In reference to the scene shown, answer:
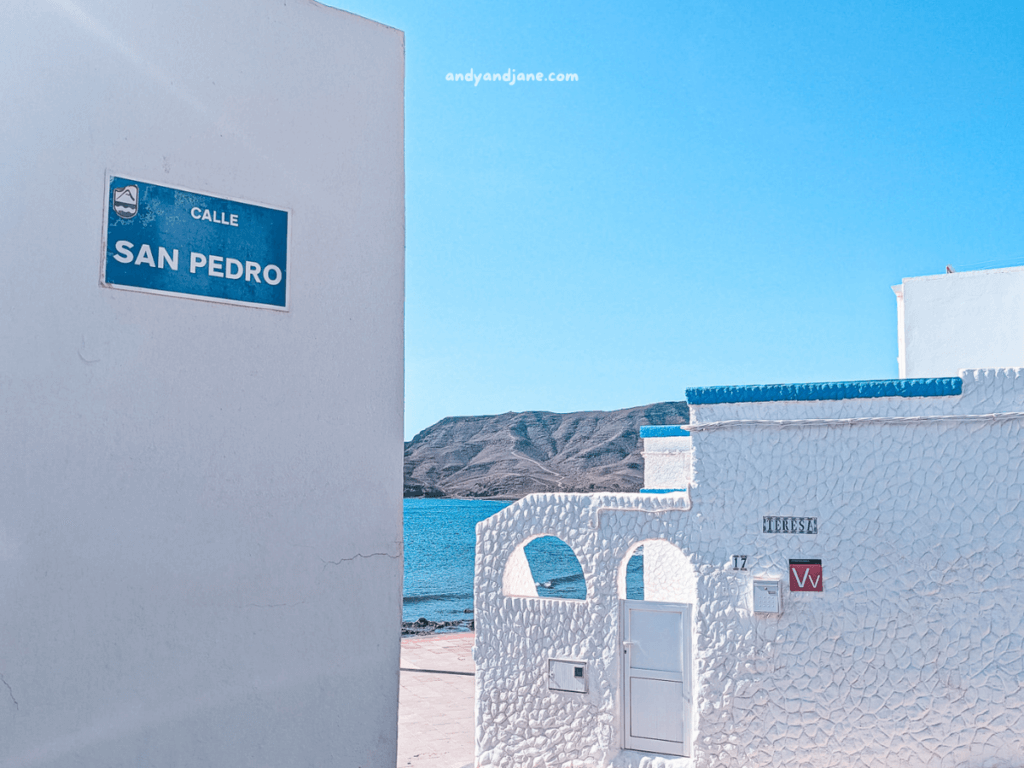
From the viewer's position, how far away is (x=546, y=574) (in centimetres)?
6738

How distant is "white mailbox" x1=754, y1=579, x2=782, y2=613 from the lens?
7.93 metres

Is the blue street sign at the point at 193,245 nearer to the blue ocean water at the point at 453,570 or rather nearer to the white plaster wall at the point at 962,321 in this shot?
the white plaster wall at the point at 962,321

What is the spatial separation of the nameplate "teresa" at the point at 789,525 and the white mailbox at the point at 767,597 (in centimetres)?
50

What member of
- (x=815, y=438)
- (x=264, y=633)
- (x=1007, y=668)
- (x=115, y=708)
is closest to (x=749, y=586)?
(x=815, y=438)

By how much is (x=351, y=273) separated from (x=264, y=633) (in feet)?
5.83

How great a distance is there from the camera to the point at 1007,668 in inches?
286

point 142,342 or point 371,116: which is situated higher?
point 371,116

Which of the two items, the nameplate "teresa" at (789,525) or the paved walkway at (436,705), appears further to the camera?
the paved walkway at (436,705)

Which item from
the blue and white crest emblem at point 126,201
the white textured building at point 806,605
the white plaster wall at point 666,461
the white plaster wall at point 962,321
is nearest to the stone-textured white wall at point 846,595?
the white textured building at point 806,605

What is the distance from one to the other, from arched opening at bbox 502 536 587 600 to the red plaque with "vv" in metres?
3.08

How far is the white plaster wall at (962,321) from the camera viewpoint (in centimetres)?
1179

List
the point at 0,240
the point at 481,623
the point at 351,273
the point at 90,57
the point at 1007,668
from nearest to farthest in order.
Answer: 1. the point at 0,240
2. the point at 90,57
3. the point at 351,273
4. the point at 1007,668
5. the point at 481,623

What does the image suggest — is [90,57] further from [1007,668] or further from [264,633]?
[1007,668]

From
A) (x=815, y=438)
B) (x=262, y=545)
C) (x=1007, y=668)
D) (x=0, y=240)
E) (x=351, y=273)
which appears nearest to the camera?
(x=0, y=240)
